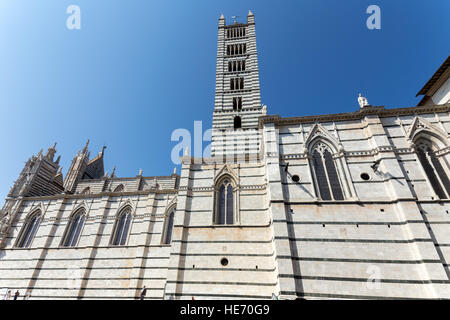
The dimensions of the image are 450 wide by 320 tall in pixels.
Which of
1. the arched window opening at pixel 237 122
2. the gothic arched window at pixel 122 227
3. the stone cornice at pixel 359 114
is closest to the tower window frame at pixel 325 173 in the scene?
the stone cornice at pixel 359 114

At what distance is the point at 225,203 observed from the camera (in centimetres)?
1270

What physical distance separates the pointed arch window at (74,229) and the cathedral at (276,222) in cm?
9

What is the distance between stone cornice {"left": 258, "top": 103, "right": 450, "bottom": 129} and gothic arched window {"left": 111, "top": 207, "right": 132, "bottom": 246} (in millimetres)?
13482

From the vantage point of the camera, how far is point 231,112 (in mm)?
19172

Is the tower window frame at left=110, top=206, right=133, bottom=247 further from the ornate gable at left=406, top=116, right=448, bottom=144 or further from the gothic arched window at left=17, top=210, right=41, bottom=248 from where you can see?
the ornate gable at left=406, top=116, right=448, bottom=144

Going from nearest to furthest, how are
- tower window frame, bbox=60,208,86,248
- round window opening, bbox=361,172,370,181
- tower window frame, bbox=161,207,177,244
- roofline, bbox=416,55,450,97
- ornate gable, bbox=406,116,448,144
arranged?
round window opening, bbox=361,172,370,181, ornate gable, bbox=406,116,448,144, roofline, bbox=416,55,450,97, tower window frame, bbox=161,207,177,244, tower window frame, bbox=60,208,86,248

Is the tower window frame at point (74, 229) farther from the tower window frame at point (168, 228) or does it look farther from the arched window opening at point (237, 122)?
the arched window opening at point (237, 122)

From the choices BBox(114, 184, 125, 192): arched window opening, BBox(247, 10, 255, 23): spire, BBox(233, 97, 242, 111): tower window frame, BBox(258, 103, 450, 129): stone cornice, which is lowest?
BBox(258, 103, 450, 129): stone cornice

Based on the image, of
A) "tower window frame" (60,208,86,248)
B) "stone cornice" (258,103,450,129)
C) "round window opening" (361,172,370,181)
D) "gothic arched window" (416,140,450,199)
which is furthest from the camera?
"tower window frame" (60,208,86,248)

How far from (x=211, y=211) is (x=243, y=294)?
440cm

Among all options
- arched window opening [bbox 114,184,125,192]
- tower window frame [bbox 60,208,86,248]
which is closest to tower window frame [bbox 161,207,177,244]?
tower window frame [bbox 60,208,86,248]

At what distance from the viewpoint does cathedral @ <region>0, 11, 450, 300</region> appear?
8.66 metres
